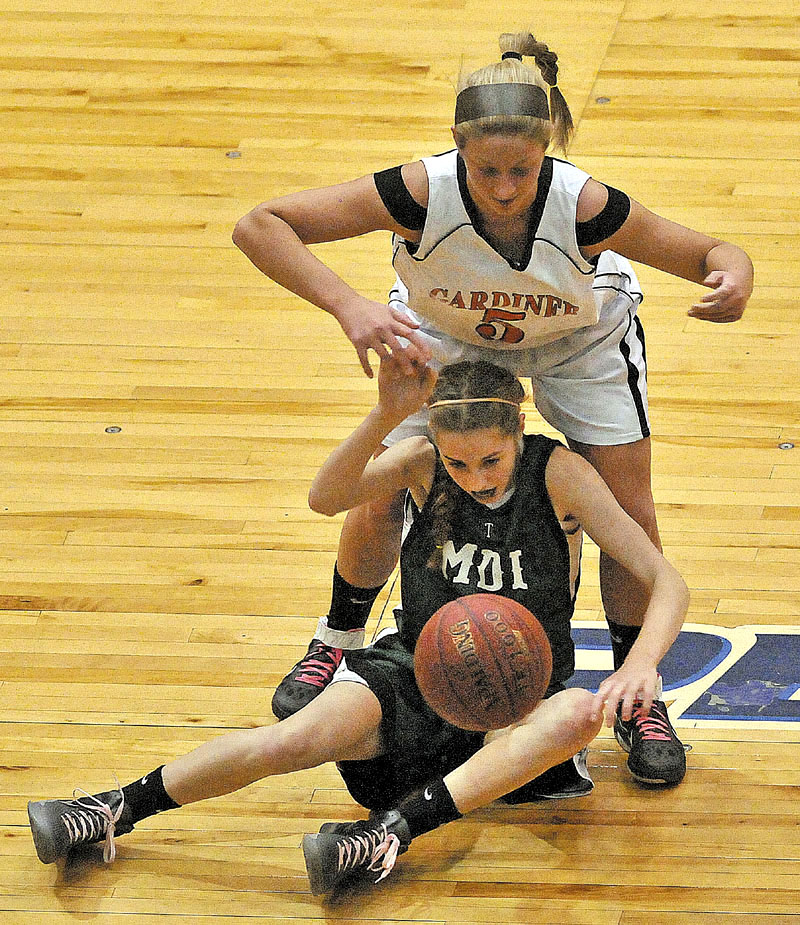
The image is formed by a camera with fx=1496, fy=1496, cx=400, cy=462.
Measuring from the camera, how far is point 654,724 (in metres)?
3.00

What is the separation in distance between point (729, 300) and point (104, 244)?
298 centimetres

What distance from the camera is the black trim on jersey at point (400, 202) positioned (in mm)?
2666

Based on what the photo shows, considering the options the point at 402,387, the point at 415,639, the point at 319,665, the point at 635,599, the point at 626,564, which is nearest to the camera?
the point at 402,387

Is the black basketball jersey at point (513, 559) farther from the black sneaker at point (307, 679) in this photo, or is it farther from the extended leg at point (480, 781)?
the black sneaker at point (307, 679)

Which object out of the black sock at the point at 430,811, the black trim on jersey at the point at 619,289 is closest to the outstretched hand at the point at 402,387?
the black trim on jersey at the point at 619,289

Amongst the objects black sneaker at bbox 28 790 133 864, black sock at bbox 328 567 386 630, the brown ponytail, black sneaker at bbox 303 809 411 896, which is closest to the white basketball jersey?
the brown ponytail

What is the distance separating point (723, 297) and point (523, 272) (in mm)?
366

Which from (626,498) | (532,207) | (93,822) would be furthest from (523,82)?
(93,822)

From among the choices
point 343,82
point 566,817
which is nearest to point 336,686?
point 566,817

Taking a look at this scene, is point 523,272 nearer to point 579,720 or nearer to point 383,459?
point 383,459

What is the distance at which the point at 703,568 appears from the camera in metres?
3.54

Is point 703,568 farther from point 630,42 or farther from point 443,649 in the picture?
point 630,42

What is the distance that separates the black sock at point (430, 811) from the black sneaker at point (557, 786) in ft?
0.78

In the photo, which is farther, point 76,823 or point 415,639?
point 415,639
